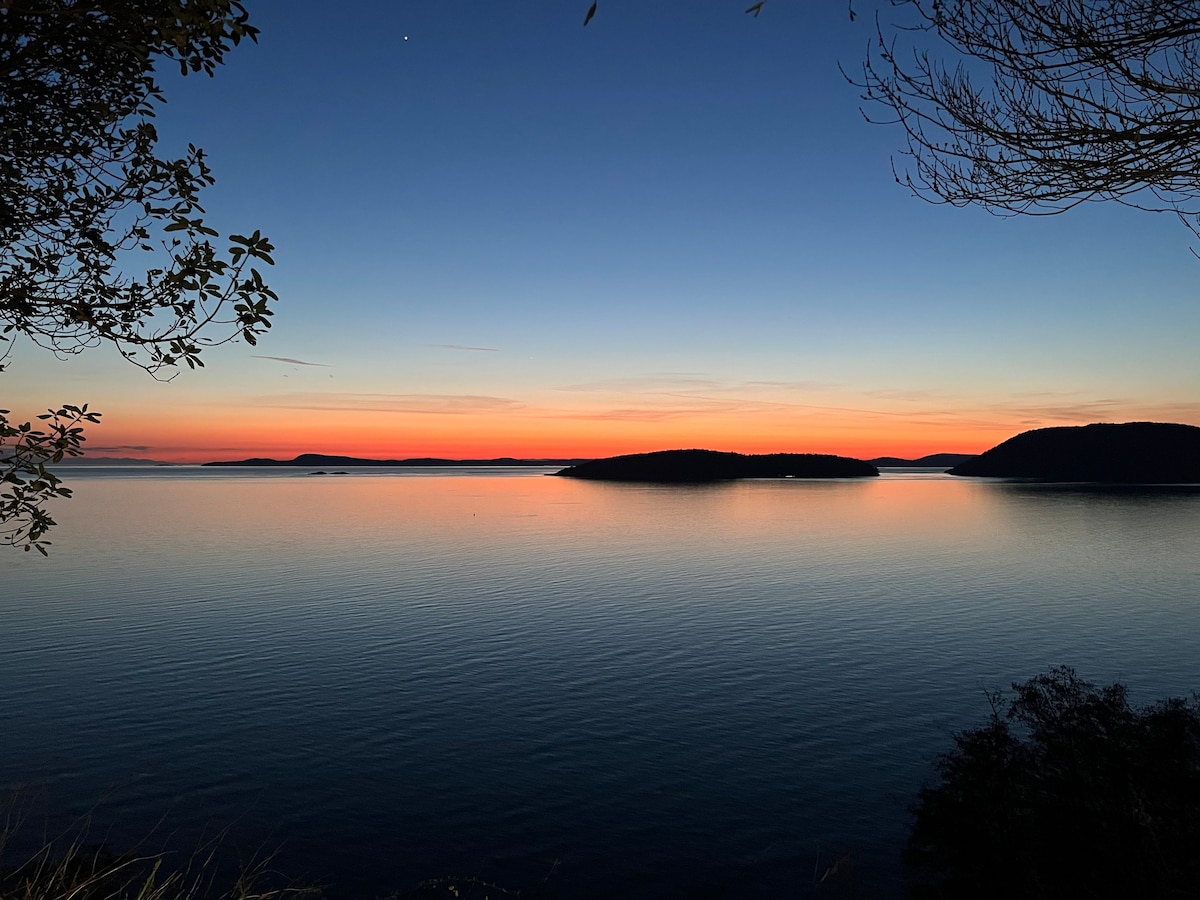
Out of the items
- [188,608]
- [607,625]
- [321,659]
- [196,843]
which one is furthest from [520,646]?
[188,608]

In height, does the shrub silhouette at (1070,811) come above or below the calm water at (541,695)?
above

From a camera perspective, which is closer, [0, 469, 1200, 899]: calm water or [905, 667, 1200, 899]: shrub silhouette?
[905, 667, 1200, 899]: shrub silhouette

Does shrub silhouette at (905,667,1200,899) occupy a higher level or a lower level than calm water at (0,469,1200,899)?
higher

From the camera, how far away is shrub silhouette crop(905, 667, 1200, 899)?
15641mm

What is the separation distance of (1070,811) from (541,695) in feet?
62.2

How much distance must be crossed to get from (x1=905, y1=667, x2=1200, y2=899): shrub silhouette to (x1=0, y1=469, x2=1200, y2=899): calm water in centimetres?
151

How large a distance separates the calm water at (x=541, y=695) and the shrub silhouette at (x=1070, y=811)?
4.94 feet

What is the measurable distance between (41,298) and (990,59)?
15285mm

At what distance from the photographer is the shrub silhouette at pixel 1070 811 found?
51.3ft

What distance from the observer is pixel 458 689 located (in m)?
31.1

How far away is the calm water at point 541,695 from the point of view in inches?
746

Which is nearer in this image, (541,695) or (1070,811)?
(1070,811)

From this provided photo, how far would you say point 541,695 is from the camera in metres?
30.5

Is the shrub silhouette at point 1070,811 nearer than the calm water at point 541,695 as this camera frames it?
Yes
